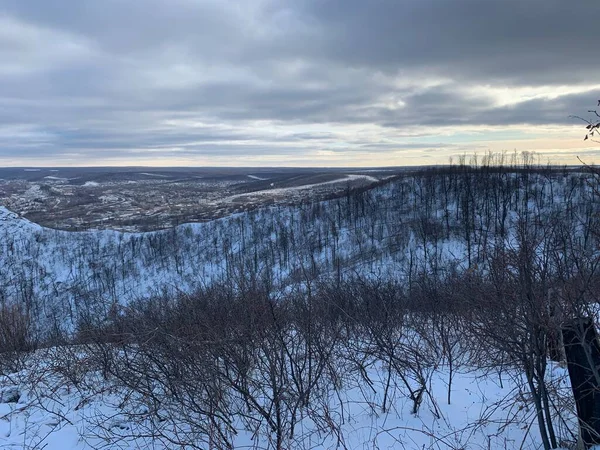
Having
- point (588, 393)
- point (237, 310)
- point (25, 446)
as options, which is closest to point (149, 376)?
point (237, 310)

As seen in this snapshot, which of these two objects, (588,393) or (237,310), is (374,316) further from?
(588,393)

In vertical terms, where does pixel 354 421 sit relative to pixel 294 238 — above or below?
above

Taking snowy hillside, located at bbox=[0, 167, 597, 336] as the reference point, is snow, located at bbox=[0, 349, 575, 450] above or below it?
above

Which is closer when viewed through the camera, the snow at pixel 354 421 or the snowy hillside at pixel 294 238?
the snow at pixel 354 421

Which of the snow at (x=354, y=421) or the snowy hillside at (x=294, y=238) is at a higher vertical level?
the snow at (x=354, y=421)

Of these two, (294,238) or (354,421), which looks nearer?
(354,421)

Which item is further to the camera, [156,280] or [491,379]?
[156,280]

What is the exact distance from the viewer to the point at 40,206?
350 ft

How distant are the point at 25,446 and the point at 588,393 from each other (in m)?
7.11

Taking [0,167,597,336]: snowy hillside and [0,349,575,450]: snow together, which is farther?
[0,167,597,336]: snowy hillside

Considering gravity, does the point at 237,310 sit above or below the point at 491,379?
above

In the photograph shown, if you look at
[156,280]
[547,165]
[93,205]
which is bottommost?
[156,280]

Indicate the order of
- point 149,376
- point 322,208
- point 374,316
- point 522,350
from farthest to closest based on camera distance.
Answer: point 322,208, point 374,316, point 149,376, point 522,350

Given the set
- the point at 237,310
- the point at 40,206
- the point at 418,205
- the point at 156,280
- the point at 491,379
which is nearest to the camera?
the point at 237,310
